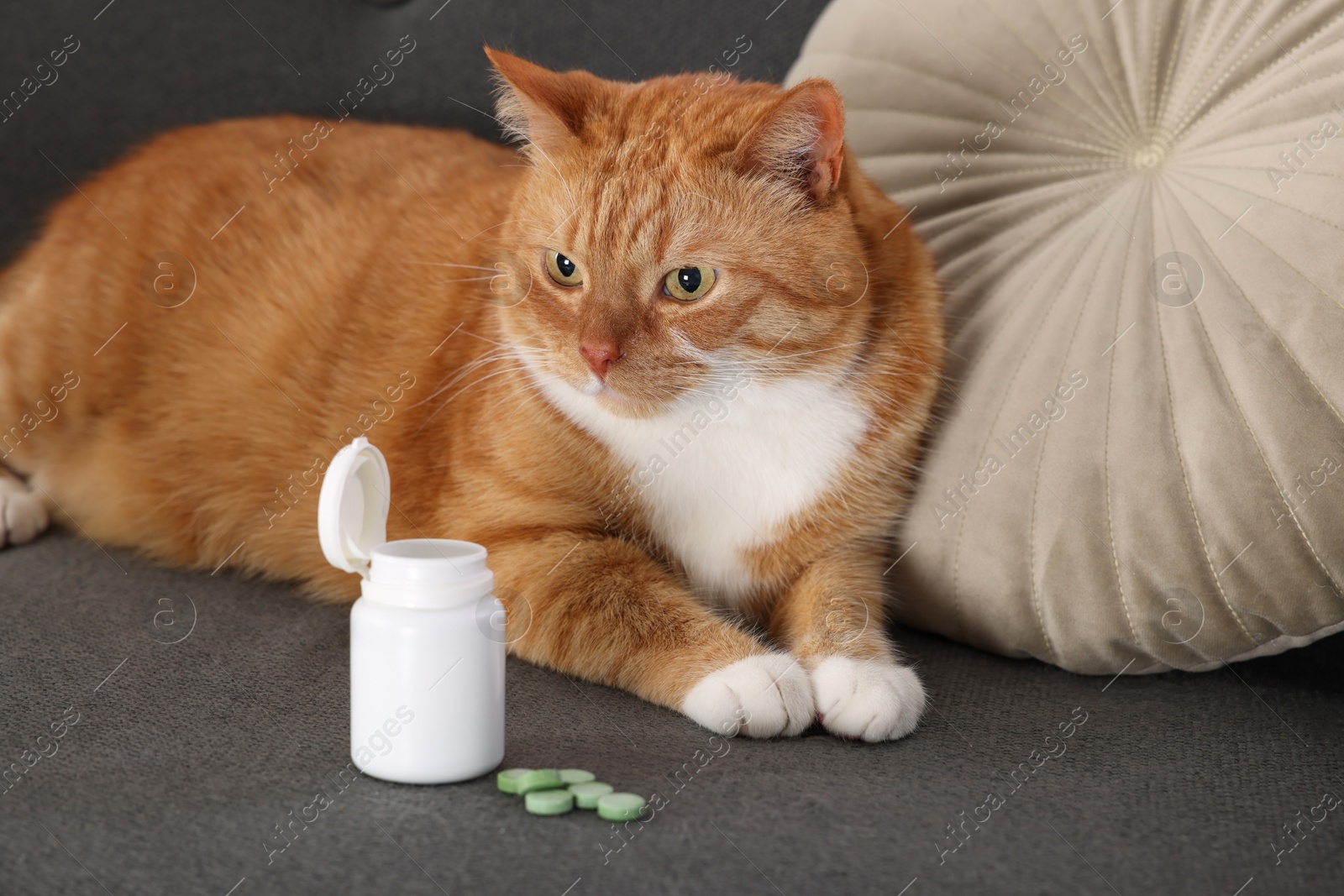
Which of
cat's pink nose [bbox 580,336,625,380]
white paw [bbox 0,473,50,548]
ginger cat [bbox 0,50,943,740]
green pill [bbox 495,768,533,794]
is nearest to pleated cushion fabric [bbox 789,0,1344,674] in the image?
ginger cat [bbox 0,50,943,740]

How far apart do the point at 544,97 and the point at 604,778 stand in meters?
1.00

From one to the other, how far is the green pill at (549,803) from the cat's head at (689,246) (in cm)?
60

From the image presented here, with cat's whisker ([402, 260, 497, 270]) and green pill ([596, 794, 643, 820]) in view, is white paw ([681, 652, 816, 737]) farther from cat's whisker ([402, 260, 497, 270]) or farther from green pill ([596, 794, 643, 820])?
cat's whisker ([402, 260, 497, 270])

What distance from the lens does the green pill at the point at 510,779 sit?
136 centimetres

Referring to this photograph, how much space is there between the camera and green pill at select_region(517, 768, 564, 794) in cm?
135

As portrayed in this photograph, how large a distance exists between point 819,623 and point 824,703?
222 mm

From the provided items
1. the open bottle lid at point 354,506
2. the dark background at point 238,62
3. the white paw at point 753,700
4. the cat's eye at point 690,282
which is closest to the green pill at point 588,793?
the white paw at point 753,700

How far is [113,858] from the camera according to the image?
4.07 feet

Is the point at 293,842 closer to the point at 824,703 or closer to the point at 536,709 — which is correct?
the point at 536,709

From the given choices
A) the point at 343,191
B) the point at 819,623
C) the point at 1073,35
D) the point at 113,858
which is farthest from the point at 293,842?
the point at 1073,35

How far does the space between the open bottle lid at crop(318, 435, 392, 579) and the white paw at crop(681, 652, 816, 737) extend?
491mm

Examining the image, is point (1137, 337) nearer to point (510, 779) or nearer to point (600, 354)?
point (600, 354)

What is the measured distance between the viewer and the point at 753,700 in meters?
1.55

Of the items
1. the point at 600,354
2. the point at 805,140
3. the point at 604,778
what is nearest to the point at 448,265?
the point at 600,354
